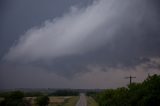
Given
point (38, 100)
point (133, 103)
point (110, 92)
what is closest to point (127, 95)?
point (133, 103)

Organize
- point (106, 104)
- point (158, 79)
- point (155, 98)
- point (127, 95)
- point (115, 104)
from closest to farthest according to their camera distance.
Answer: point (155, 98) < point (158, 79) < point (127, 95) < point (115, 104) < point (106, 104)

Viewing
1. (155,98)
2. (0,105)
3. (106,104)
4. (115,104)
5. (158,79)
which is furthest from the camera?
(0,105)

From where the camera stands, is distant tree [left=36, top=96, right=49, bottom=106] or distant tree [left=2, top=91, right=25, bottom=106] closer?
distant tree [left=2, top=91, right=25, bottom=106]

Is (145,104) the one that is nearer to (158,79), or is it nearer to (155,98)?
(155,98)

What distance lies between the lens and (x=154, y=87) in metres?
41.6

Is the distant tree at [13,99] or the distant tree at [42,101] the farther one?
the distant tree at [42,101]

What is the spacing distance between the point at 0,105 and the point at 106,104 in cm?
2015

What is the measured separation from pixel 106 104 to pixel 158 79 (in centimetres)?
2242

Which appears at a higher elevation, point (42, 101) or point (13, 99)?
point (42, 101)

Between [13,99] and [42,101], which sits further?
[42,101]

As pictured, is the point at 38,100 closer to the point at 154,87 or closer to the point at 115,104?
the point at 115,104

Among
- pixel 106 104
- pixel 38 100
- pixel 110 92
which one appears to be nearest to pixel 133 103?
pixel 106 104

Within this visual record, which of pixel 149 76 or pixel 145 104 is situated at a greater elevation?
pixel 149 76

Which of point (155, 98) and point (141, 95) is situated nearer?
point (155, 98)
